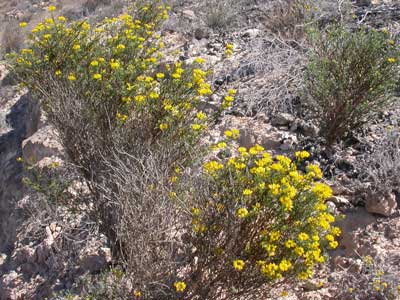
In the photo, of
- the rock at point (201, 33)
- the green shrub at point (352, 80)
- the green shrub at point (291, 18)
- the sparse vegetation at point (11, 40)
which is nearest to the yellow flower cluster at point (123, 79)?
the green shrub at point (352, 80)

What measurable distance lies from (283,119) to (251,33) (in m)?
2.40

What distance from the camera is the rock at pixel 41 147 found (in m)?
5.97

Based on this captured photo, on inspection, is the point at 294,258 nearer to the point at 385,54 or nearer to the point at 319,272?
the point at 319,272

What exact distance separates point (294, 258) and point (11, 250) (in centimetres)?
382

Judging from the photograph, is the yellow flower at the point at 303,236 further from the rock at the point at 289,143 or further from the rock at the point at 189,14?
the rock at the point at 189,14

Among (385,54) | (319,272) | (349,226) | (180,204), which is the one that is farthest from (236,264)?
(385,54)

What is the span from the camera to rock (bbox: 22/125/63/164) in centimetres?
597

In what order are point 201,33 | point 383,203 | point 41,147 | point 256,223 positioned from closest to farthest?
point 256,223, point 383,203, point 41,147, point 201,33

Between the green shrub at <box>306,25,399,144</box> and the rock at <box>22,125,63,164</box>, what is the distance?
316 centimetres

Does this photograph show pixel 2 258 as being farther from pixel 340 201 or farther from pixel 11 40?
pixel 11 40

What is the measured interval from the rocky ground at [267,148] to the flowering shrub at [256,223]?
61cm

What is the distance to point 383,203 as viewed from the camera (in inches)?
142

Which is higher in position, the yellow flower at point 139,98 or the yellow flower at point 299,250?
the yellow flower at point 139,98

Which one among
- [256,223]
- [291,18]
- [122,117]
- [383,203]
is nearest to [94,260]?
[122,117]
